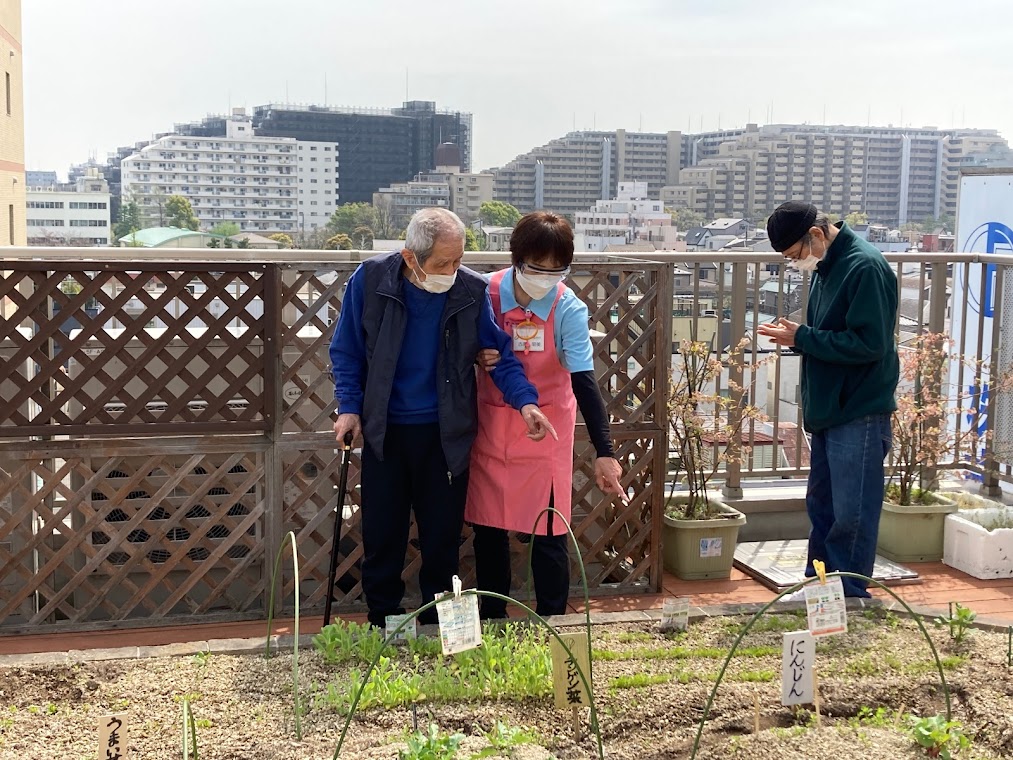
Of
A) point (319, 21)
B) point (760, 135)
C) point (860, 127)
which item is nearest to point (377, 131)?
point (319, 21)

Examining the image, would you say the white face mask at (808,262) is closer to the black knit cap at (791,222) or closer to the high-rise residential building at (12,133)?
the black knit cap at (791,222)

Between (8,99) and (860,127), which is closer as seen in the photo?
(8,99)

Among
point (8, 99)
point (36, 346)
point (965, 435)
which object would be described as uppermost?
point (8, 99)

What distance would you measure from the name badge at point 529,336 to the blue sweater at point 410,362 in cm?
13

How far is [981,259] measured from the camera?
17.1 feet

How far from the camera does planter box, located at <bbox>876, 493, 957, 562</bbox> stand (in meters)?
4.79

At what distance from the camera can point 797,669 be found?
2.52 m

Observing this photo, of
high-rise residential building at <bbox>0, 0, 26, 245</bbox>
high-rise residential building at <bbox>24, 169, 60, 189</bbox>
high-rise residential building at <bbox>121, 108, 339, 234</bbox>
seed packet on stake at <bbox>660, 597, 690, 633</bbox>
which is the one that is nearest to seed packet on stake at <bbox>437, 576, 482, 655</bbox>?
seed packet on stake at <bbox>660, 597, 690, 633</bbox>

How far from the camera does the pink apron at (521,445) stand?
3398 mm

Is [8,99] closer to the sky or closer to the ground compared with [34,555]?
closer to the sky

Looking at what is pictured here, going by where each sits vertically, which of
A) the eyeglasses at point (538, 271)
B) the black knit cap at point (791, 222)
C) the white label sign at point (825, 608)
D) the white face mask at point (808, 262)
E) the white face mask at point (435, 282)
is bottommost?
the white label sign at point (825, 608)

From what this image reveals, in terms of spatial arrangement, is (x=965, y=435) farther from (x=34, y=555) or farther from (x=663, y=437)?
(x=34, y=555)

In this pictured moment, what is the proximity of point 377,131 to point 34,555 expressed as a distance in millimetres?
115957

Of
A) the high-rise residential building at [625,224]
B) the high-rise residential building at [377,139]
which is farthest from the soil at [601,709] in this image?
the high-rise residential building at [377,139]
